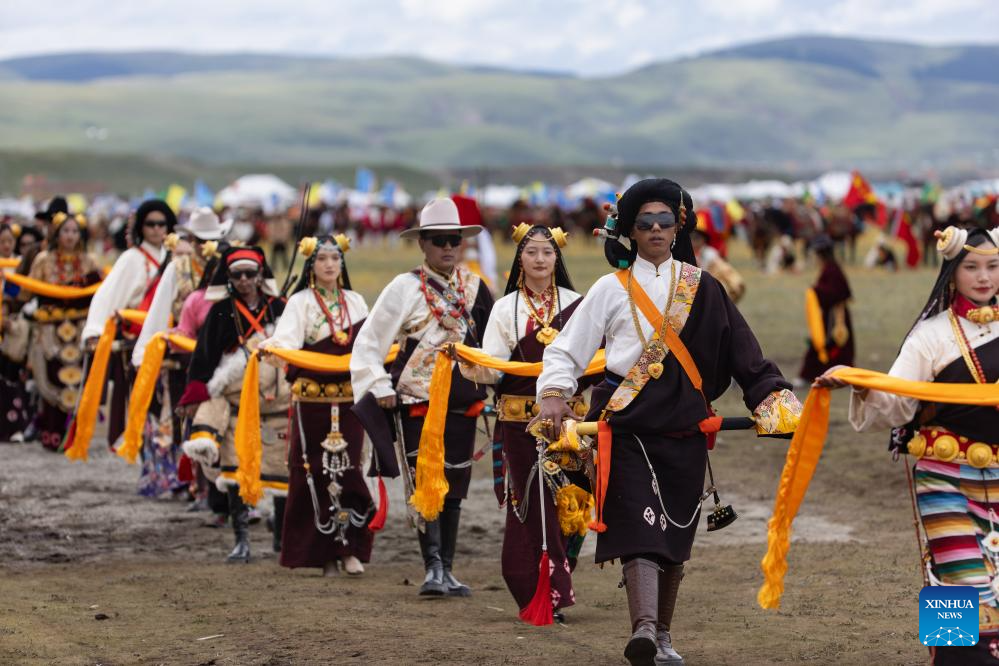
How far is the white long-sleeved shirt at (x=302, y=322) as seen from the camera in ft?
30.0

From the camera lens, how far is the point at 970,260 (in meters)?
5.96

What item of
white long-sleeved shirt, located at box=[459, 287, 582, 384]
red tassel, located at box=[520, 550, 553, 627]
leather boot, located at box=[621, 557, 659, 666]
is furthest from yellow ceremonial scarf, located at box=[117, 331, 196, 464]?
leather boot, located at box=[621, 557, 659, 666]

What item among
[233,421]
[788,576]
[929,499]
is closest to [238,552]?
[233,421]

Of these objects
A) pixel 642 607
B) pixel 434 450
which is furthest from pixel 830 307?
pixel 642 607

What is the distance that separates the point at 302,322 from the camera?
922 centimetres

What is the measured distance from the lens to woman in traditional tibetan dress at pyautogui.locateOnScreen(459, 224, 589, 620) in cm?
790

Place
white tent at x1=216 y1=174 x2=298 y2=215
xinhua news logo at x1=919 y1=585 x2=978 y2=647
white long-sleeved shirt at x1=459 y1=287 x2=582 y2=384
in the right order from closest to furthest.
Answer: xinhua news logo at x1=919 y1=585 x2=978 y2=647 → white long-sleeved shirt at x1=459 y1=287 x2=582 y2=384 → white tent at x1=216 y1=174 x2=298 y2=215

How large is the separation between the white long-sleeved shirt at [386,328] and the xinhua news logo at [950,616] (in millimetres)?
3325

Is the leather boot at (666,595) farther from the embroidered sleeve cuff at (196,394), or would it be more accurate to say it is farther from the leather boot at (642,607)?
the embroidered sleeve cuff at (196,394)

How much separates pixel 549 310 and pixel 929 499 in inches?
104

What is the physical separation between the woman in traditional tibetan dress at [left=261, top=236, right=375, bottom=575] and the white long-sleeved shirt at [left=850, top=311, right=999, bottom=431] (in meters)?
3.89

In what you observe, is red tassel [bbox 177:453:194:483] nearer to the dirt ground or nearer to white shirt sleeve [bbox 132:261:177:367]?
the dirt ground

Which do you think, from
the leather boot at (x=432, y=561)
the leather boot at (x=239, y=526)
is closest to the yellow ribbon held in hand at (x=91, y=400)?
the leather boot at (x=239, y=526)

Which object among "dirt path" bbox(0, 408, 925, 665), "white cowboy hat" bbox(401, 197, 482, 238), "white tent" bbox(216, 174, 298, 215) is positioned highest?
"white tent" bbox(216, 174, 298, 215)
